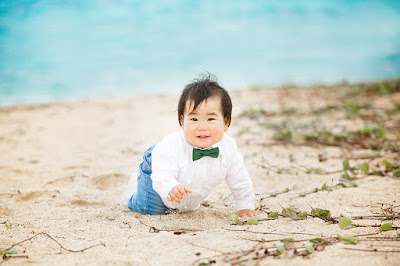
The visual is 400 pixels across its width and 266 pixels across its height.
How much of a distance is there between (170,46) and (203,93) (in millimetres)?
→ 18660

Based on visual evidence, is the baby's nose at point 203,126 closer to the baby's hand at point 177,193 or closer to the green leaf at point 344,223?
the baby's hand at point 177,193

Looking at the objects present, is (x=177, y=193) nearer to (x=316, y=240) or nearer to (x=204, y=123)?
(x=204, y=123)

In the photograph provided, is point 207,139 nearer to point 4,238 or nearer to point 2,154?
point 4,238

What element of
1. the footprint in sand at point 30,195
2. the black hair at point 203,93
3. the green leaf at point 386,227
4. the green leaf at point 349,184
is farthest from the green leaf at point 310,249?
the footprint in sand at point 30,195

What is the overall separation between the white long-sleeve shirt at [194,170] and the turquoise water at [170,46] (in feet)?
32.4

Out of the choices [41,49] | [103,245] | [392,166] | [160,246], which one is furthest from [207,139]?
[41,49]

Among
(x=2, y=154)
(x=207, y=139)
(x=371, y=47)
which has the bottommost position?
(x=2, y=154)

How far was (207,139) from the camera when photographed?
7.88 ft

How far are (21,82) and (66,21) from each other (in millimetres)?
7808

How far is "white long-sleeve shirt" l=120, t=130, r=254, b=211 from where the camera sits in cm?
240

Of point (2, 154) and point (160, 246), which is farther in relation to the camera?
point (2, 154)

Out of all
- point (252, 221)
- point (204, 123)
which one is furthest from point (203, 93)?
point (252, 221)

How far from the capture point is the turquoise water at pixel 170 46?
1403 centimetres

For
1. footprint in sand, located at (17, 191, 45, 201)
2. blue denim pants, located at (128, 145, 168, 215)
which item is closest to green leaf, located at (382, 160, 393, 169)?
blue denim pants, located at (128, 145, 168, 215)
